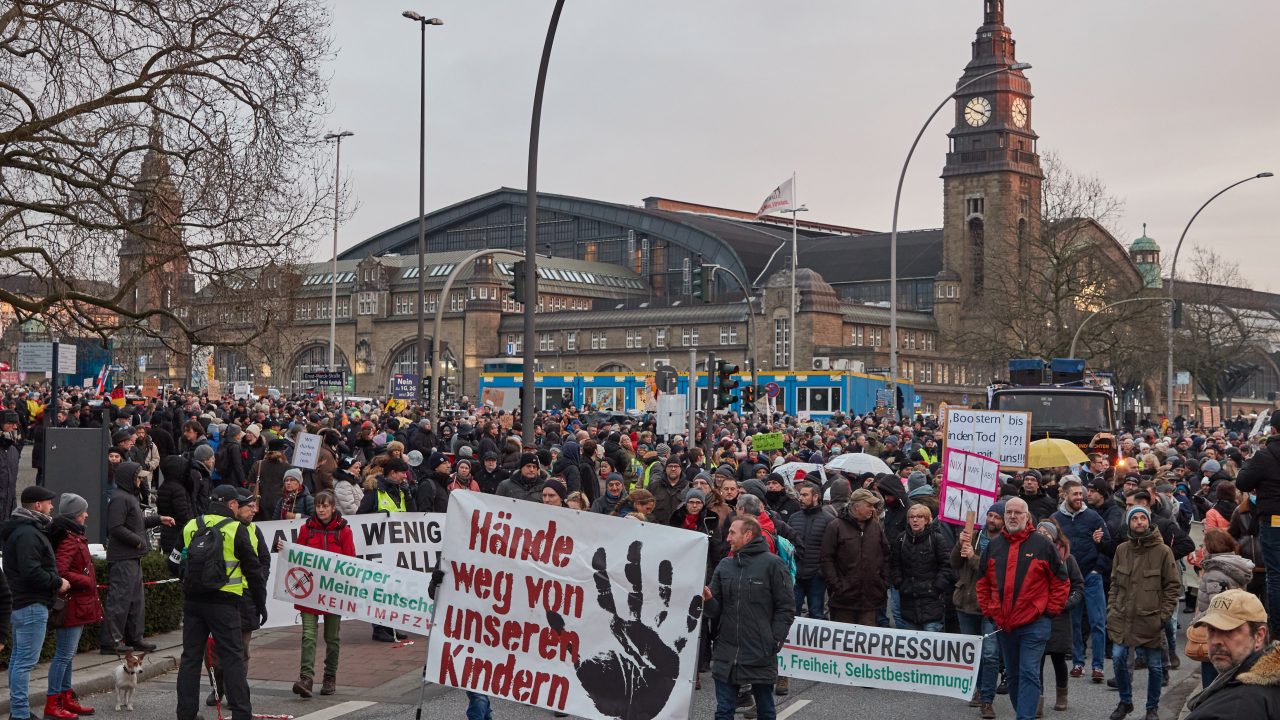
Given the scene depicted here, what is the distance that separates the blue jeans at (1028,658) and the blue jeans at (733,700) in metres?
2.09

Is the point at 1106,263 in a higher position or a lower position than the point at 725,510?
higher

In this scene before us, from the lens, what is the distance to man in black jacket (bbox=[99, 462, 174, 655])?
1252 cm

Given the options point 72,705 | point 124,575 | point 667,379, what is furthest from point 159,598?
point 667,379

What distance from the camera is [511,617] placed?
350 inches

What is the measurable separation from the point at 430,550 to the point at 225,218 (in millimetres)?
6858

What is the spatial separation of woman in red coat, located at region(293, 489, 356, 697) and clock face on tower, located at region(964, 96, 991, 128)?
10377cm

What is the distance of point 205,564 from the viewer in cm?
1002

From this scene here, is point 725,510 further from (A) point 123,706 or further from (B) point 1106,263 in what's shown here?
(B) point 1106,263

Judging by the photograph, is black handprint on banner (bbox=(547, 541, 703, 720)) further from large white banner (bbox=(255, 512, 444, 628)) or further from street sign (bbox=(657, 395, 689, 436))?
street sign (bbox=(657, 395, 689, 436))

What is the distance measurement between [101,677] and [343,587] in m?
2.01

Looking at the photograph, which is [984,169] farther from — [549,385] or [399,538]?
[399,538]

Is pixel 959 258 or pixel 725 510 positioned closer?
pixel 725 510

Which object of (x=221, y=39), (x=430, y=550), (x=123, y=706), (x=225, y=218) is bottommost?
(x=123, y=706)

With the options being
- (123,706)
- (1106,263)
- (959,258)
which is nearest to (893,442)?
(123,706)
